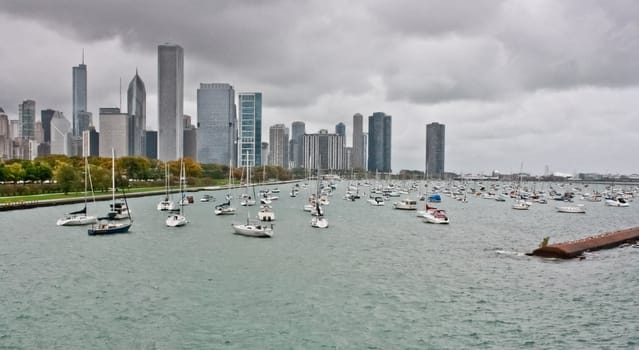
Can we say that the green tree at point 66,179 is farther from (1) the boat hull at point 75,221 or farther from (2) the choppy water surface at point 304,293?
(2) the choppy water surface at point 304,293

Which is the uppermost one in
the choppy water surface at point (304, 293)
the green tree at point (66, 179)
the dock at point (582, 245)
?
the green tree at point (66, 179)

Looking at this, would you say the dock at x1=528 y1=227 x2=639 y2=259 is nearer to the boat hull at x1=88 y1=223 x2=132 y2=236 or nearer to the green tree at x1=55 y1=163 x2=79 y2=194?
the boat hull at x1=88 y1=223 x2=132 y2=236

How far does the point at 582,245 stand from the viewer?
6919 centimetres

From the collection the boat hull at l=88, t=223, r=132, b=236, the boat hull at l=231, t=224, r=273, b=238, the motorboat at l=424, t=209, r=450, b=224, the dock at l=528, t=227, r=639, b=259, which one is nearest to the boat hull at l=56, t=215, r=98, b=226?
the boat hull at l=88, t=223, r=132, b=236

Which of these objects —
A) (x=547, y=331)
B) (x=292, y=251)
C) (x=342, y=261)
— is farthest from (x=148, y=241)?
(x=547, y=331)

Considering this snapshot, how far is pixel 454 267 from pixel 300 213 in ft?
221

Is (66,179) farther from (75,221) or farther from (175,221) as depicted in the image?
(175,221)

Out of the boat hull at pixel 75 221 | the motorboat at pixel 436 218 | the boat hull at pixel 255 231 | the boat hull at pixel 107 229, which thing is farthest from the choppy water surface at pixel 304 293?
the motorboat at pixel 436 218

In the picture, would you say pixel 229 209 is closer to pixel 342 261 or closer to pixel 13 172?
pixel 342 261

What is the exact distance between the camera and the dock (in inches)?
2494

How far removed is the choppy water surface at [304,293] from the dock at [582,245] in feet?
7.32

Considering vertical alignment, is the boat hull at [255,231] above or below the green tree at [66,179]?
below

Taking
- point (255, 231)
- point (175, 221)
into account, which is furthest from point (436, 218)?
point (175, 221)

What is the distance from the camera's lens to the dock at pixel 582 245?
6334 centimetres
